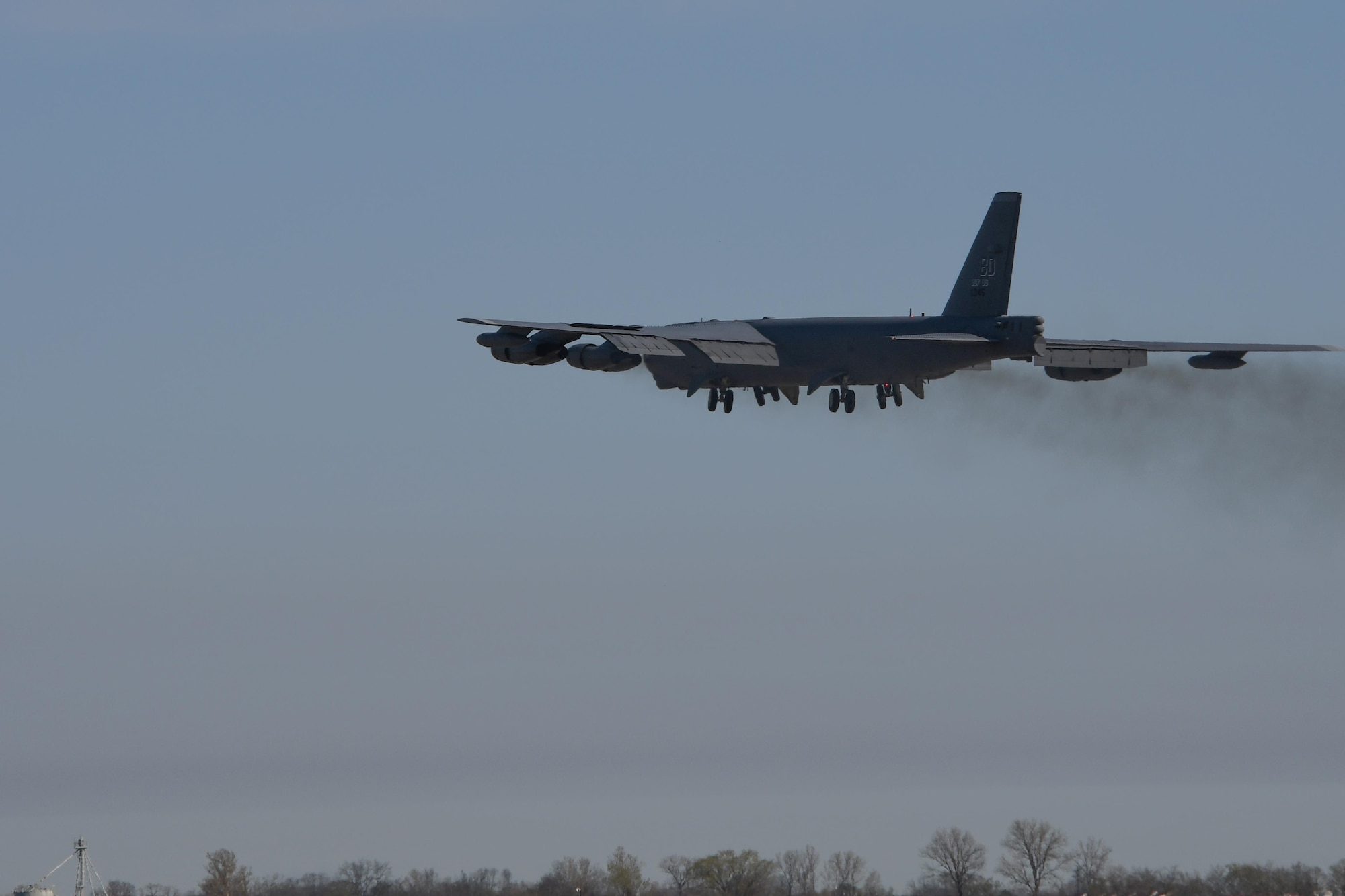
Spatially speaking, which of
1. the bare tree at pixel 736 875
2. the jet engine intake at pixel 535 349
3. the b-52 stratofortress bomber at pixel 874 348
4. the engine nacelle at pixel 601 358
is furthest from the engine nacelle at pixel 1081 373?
the bare tree at pixel 736 875

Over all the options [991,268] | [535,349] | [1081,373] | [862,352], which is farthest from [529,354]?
[1081,373]

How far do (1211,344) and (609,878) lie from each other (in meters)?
51.1

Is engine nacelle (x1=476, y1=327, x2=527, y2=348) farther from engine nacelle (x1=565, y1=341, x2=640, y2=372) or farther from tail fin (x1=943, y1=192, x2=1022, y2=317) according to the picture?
tail fin (x1=943, y1=192, x2=1022, y2=317)

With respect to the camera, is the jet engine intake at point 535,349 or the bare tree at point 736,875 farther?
the bare tree at point 736,875

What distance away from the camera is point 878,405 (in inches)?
2352

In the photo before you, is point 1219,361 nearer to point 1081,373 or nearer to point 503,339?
point 1081,373

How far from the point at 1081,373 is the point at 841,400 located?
7.03 m

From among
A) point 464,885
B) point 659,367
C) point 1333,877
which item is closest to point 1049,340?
point 659,367

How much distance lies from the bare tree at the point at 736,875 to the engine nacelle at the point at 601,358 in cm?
4363

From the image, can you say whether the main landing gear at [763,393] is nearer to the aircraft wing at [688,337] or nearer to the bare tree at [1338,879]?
the aircraft wing at [688,337]

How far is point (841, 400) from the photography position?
6012cm

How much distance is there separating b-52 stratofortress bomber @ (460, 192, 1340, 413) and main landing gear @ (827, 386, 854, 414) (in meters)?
0.03

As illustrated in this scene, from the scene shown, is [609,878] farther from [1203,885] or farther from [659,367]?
[659,367]

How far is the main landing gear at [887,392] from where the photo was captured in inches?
2343
